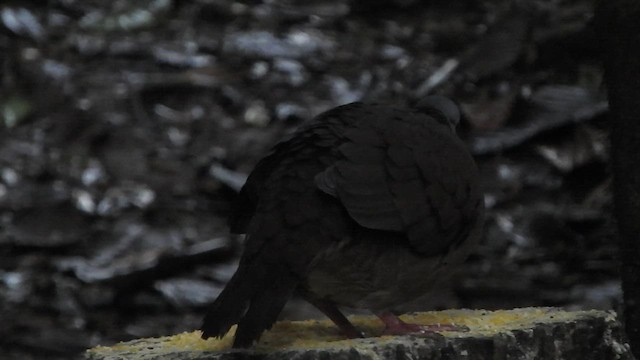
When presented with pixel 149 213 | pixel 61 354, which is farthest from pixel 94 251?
pixel 61 354

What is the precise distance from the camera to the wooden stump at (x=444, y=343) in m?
2.98

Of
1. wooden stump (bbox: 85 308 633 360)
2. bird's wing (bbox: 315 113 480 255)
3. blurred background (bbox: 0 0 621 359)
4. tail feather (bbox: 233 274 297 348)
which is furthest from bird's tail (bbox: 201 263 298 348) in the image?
blurred background (bbox: 0 0 621 359)

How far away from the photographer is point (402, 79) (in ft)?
26.2

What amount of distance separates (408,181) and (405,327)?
1.32 ft

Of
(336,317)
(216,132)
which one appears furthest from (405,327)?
(216,132)

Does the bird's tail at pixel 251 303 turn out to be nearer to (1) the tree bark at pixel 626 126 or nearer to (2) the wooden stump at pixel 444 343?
(2) the wooden stump at pixel 444 343

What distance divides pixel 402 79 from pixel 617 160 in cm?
418

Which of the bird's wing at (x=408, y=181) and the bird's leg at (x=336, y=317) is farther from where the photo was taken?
the bird's leg at (x=336, y=317)

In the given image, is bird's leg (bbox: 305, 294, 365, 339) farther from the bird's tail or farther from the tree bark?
the tree bark

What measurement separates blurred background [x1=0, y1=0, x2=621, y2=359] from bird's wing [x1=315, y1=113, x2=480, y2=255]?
1.97 meters

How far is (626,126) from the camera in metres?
3.84

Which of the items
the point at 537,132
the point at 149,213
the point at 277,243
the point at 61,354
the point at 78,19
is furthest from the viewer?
the point at 78,19

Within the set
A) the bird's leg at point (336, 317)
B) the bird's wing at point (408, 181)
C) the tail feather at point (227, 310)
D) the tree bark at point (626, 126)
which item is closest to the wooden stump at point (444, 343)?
the bird's leg at point (336, 317)

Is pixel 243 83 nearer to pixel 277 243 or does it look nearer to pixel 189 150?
pixel 189 150
